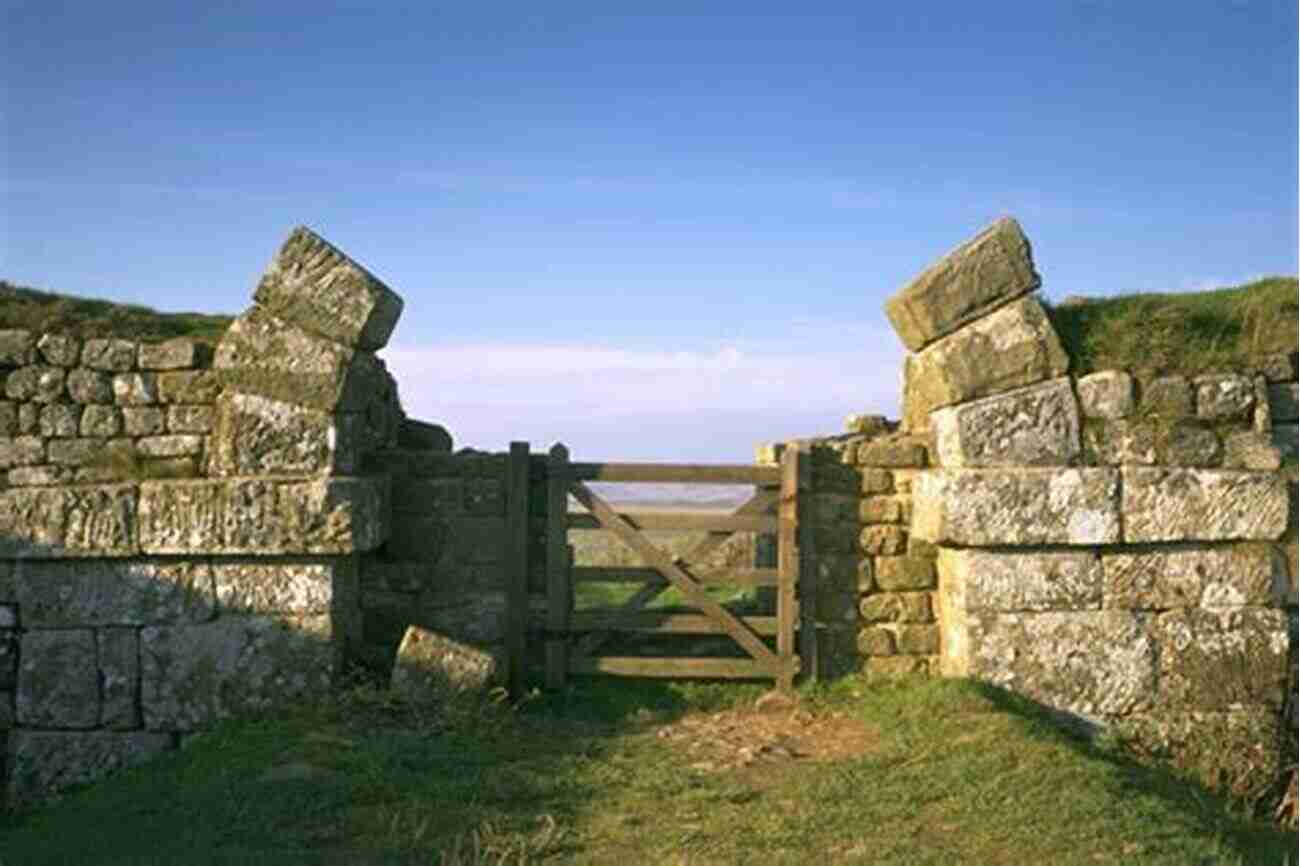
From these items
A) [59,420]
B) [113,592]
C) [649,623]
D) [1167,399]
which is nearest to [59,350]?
[59,420]

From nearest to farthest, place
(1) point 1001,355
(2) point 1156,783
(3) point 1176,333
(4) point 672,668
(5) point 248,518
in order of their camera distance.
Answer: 1. (2) point 1156,783
2. (5) point 248,518
3. (1) point 1001,355
4. (3) point 1176,333
5. (4) point 672,668

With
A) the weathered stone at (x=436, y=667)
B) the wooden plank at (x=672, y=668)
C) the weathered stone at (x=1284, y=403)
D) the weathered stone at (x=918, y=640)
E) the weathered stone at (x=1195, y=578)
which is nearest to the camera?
the weathered stone at (x=436, y=667)

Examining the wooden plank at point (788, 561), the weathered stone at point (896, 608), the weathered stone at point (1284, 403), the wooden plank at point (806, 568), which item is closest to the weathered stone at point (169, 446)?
the wooden plank at point (788, 561)

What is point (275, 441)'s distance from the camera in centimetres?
777

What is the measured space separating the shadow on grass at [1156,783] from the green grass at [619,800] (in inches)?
1.1

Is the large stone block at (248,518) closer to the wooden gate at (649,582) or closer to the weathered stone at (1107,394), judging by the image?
the wooden gate at (649,582)

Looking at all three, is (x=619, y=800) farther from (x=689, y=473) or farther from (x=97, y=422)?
(x=97, y=422)

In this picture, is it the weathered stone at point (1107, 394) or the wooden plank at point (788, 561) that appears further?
the wooden plank at point (788, 561)

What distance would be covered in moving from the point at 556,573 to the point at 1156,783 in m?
3.99

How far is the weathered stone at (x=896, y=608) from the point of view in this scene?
8.38 metres

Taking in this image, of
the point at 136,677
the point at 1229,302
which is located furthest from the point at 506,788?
the point at 1229,302

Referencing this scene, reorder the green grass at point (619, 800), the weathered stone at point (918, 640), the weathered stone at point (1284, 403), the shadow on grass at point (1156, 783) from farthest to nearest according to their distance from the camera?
the weathered stone at point (918, 640) < the weathered stone at point (1284, 403) < the shadow on grass at point (1156, 783) < the green grass at point (619, 800)

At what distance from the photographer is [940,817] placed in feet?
18.9

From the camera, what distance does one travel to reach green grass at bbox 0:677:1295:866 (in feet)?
17.5
